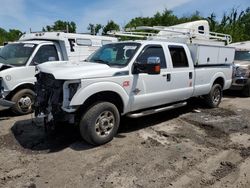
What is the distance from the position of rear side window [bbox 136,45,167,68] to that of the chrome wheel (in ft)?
4.24

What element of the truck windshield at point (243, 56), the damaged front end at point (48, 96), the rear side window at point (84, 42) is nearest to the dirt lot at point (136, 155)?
the damaged front end at point (48, 96)

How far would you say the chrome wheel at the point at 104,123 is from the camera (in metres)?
5.27

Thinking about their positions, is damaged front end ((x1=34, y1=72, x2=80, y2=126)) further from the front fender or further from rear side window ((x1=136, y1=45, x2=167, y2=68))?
rear side window ((x1=136, y1=45, x2=167, y2=68))

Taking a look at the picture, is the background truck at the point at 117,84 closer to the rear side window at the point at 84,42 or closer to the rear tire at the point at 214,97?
the rear tire at the point at 214,97

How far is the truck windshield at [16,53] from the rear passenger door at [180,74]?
3.81 metres

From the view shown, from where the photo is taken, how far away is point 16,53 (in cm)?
798

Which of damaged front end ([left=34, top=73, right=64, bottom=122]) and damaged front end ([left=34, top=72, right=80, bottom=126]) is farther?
damaged front end ([left=34, top=73, right=64, bottom=122])

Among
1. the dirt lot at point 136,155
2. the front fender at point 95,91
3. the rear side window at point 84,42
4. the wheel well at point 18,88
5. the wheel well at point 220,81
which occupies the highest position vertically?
the rear side window at point 84,42

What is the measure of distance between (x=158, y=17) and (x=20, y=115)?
2811 centimetres

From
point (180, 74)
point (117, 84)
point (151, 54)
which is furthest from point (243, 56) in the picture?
point (117, 84)

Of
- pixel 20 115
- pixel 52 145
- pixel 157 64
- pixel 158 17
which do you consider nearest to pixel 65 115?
pixel 52 145

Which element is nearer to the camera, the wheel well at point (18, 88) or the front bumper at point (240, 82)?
the wheel well at point (18, 88)

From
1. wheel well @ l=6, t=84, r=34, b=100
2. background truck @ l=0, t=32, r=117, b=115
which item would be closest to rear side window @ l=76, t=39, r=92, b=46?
background truck @ l=0, t=32, r=117, b=115

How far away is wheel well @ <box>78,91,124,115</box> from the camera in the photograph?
5.20 m
